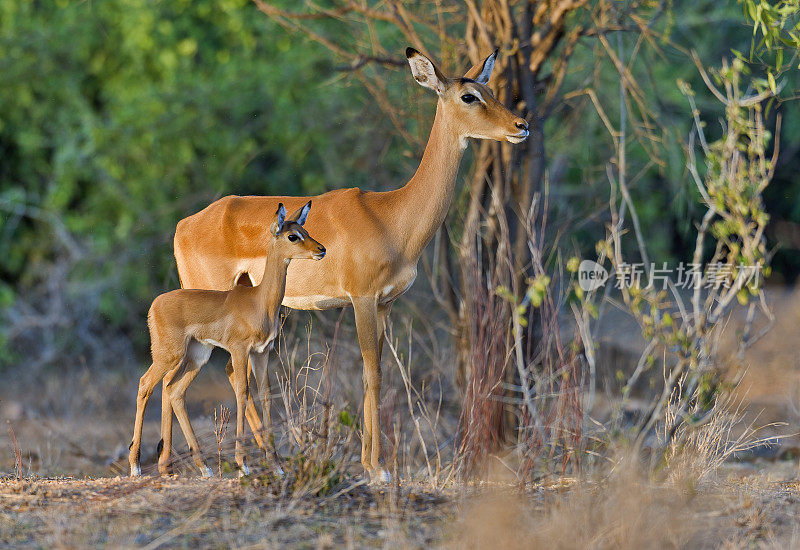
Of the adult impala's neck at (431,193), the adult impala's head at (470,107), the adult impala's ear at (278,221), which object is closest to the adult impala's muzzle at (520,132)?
the adult impala's head at (470,107)

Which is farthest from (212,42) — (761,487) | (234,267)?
(761,487)

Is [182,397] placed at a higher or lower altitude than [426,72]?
lower

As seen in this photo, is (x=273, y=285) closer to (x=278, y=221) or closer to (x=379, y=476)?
(x=278, y=221)

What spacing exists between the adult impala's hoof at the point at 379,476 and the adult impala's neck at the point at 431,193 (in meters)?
1.33

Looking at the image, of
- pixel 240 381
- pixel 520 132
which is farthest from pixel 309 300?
pixel 520 132

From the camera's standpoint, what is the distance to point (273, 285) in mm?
6301

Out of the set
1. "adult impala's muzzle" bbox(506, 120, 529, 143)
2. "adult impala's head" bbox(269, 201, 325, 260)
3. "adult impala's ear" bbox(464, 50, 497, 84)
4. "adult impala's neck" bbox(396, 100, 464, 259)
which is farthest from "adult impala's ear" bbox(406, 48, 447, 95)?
"adult impala's head" bbox(269, 201, 325, 260)

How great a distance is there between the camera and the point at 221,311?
20.8 ft

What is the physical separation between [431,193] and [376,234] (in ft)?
1.44

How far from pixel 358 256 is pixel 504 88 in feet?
8.66

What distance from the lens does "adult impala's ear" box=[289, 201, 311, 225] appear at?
6309mm

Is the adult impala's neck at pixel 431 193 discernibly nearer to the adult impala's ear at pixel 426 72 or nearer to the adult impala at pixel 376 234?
the adult impala at pixel 376 234

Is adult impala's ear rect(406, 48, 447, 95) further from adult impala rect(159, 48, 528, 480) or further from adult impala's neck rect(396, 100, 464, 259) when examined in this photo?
adult impala's neck rect(396, 100, 464, 259)

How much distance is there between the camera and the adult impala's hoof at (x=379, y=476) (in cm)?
634
